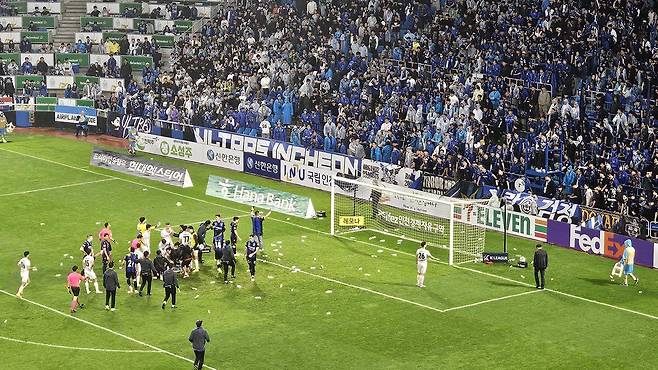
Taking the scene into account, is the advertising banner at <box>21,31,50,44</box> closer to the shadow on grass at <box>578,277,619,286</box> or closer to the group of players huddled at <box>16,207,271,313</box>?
the group of players huddled at <box>16,207,271,313</box>

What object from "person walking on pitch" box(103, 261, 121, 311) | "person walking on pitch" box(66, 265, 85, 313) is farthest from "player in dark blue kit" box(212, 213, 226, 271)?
"person walking on pitch" box(66, 265, 85, 313)

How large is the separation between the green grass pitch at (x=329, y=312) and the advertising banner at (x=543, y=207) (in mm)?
1614

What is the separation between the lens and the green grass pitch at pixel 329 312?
32.1m

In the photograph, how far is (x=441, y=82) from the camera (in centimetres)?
Answer: 5694

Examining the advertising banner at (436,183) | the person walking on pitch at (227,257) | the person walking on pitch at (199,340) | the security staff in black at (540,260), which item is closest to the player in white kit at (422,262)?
the security staff in black at (540,260)

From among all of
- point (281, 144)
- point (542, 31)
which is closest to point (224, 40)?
point (281, 144)

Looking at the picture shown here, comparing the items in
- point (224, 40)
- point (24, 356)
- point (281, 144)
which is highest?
Result: point (224, 40)

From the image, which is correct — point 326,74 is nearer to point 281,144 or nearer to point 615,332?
point 281,144

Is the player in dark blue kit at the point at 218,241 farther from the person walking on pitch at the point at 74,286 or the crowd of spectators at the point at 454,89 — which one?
the crowd of spectators at the point at 454,89

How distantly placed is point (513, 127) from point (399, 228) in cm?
952

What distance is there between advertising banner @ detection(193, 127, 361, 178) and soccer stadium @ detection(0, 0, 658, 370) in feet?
0.64

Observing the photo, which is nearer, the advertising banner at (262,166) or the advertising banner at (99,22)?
the advertising banner at (262,166)

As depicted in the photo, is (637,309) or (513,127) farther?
(513,127)

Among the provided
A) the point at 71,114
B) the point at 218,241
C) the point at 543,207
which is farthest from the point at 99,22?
the point at 218,241
